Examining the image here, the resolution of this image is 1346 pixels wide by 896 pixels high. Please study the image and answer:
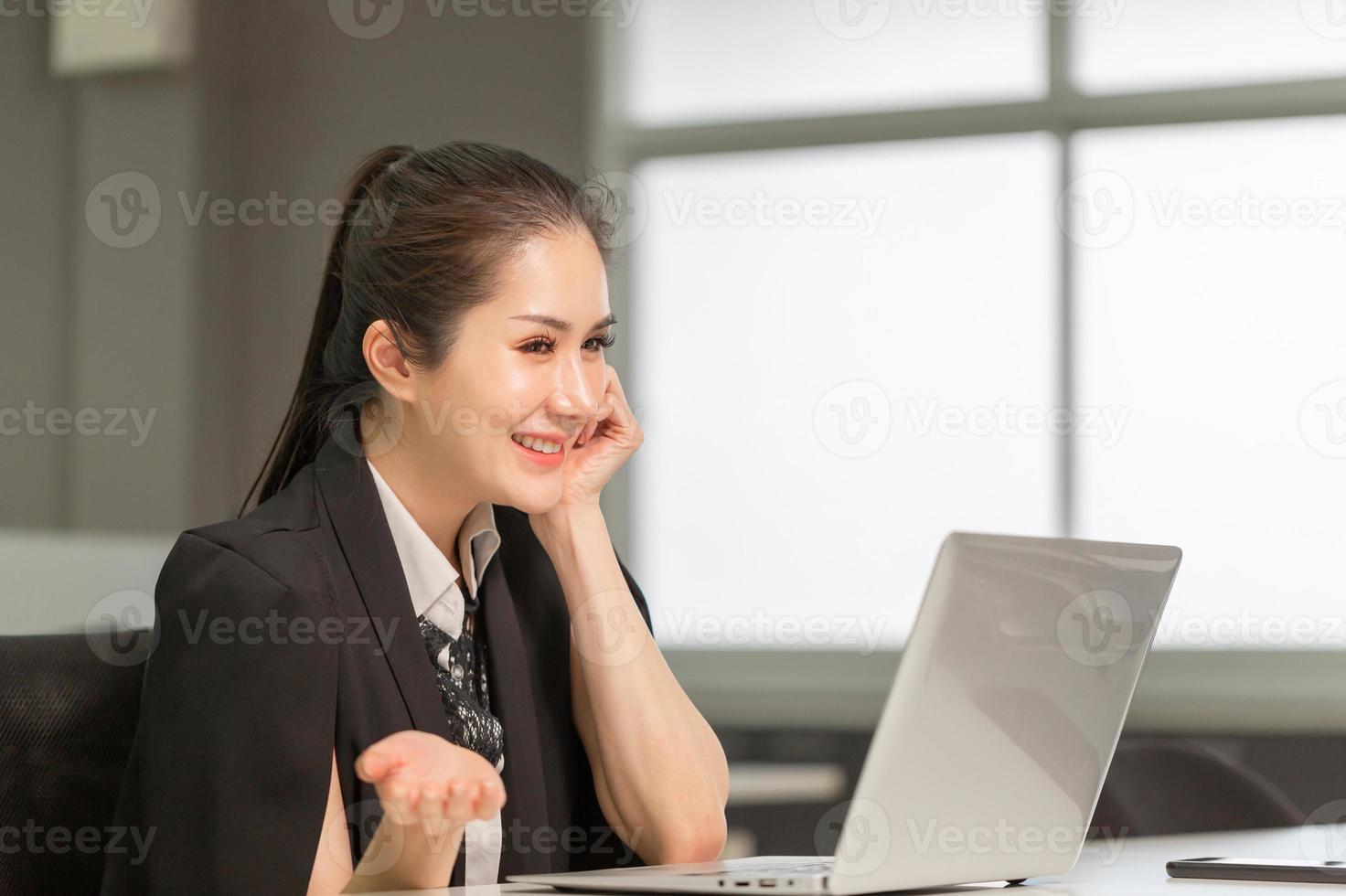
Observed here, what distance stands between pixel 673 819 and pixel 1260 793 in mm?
1013

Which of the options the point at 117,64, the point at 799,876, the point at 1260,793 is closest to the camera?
the point at 799,876

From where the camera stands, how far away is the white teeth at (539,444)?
1.56m

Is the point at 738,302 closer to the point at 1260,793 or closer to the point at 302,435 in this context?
the point at 1260,793

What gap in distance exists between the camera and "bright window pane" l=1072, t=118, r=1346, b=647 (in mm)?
3549

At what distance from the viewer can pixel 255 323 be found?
3754 millimetres

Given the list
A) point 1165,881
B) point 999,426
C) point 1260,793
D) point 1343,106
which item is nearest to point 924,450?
point 999,426

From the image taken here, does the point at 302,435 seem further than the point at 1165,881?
Yes
